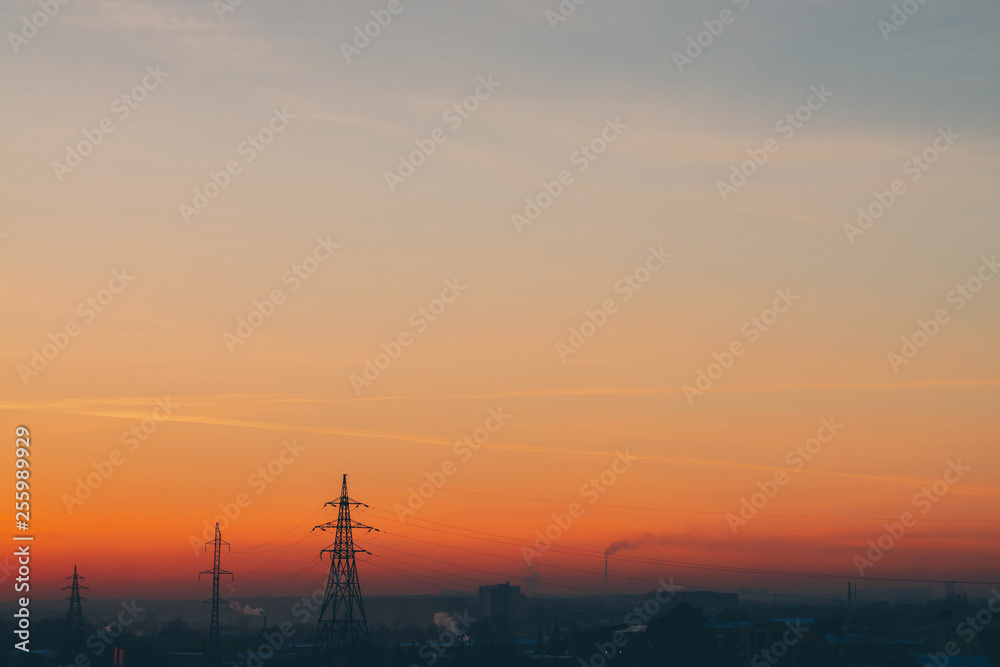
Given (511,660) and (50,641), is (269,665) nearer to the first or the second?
(511,660)

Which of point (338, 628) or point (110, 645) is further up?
point (110, 645)

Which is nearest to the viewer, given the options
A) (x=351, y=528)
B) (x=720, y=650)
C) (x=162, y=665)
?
(x=351, y=528)

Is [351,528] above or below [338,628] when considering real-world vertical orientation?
above

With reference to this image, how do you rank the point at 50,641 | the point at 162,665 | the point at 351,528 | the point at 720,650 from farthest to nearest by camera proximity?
the point at 50,641
the point at 162,665
the point at 720,650
the point at 351,528

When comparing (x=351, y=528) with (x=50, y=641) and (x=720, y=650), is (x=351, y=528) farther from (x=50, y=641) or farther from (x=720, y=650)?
(x=50, y=641)

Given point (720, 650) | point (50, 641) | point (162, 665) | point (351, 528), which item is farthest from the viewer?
point (50, 641)

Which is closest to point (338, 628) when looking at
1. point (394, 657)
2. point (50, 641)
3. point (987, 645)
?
point (394, 657)

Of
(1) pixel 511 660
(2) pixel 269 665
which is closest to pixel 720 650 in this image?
(1) pixel 511 660

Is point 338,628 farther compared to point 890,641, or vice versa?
point 890,641

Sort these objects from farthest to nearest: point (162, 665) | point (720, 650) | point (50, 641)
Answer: point (50, 641) → point (162, 665) → point (720, 650)
